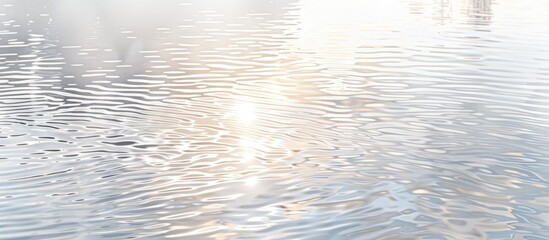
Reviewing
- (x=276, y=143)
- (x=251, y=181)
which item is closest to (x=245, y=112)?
(x=276, y=143)

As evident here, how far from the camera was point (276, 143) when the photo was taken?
69.2 ft

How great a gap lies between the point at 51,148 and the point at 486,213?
1064 cm

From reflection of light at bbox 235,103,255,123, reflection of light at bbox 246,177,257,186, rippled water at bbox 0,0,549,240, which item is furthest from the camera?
reflection of light at bbox 235,103,255,123

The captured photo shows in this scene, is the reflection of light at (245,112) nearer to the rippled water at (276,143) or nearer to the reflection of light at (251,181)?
the rippled water at (276,143)

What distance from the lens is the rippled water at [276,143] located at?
14969mm

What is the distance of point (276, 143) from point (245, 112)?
4.65 m

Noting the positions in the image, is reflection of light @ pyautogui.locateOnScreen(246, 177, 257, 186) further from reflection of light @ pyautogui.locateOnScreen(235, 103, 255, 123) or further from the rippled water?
reflection of light @ pyautogui.locateOnScreen(235, 103, 255, 123)

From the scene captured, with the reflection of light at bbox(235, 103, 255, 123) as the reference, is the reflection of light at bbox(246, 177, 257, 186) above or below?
above

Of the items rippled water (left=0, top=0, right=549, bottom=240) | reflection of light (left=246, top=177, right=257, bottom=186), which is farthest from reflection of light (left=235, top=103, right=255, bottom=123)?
reflection of light (left=246, top=177, right=257, bottom=186)

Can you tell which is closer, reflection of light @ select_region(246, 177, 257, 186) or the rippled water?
the rippled water

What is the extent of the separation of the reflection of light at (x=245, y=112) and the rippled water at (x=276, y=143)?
9cm

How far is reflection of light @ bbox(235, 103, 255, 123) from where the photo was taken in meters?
24.3

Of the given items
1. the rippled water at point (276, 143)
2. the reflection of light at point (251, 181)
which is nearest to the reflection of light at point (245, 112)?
the rippled water at point (276, 143)

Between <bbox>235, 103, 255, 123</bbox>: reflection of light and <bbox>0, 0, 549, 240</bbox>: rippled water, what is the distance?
0.29 feet
